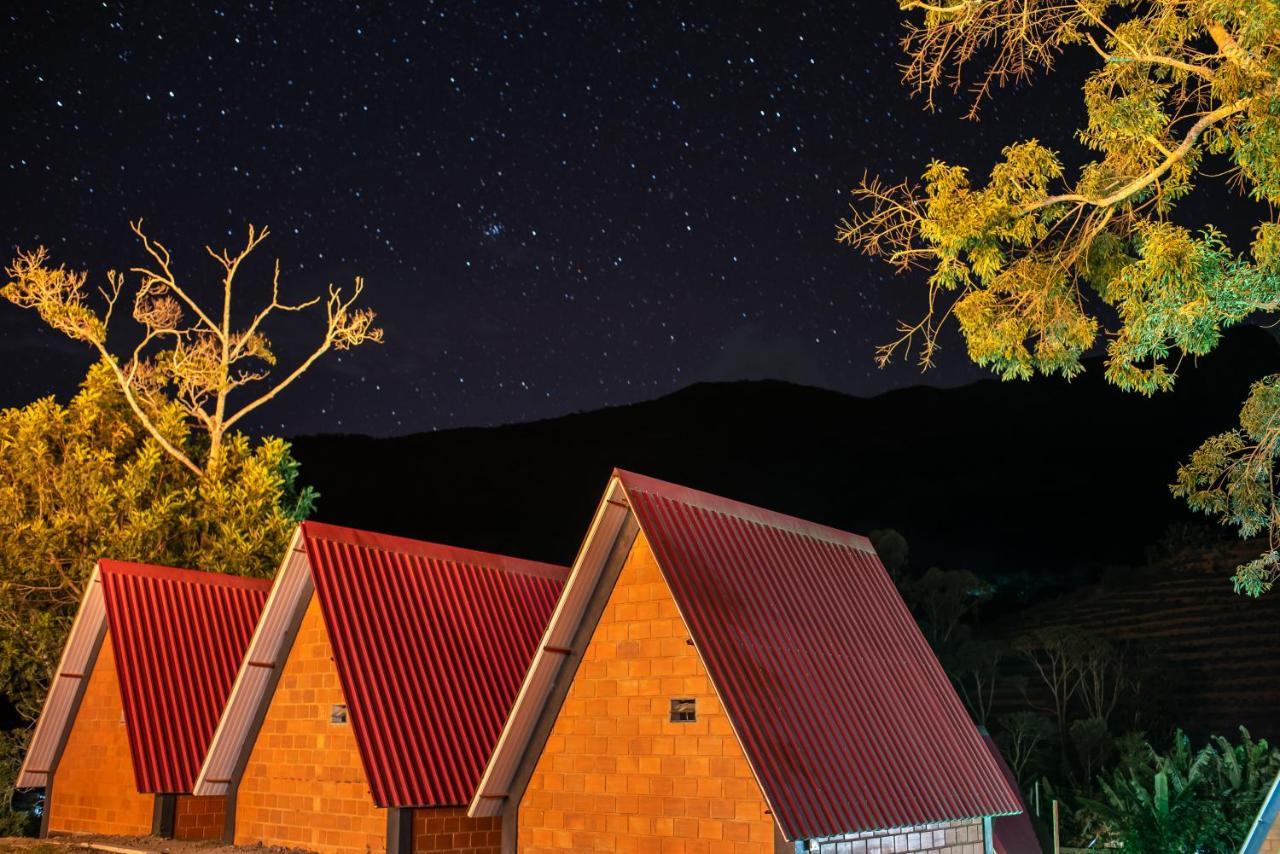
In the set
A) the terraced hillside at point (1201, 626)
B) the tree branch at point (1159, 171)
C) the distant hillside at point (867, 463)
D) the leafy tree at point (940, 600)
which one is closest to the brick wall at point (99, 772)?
the tree branch at point (1159, 171)

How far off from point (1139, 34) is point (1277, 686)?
51.9 meters

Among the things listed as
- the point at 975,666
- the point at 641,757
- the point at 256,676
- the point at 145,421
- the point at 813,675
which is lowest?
the point at 641,757

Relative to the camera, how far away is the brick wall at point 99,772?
876 inches

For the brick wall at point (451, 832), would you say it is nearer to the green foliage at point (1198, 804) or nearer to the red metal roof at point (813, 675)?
the red metal roof at point (813, 675)

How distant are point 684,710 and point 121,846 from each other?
11.1 metres

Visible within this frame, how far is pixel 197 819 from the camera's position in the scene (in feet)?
70.6

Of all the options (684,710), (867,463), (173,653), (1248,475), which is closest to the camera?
(1248,475)

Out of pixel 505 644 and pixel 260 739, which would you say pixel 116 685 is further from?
pixel 505 644

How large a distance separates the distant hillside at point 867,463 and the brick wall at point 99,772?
5792cm

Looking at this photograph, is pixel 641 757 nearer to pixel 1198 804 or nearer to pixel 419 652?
pixel 419 652

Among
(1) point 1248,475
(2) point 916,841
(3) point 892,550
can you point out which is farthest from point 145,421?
(3) point 892,550

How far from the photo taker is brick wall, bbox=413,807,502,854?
1727 cm

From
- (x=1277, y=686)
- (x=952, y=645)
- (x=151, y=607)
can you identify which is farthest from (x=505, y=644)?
(x=1277, y=686)

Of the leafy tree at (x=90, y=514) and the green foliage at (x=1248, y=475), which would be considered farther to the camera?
the leafy tree at (x=90, y=514)
